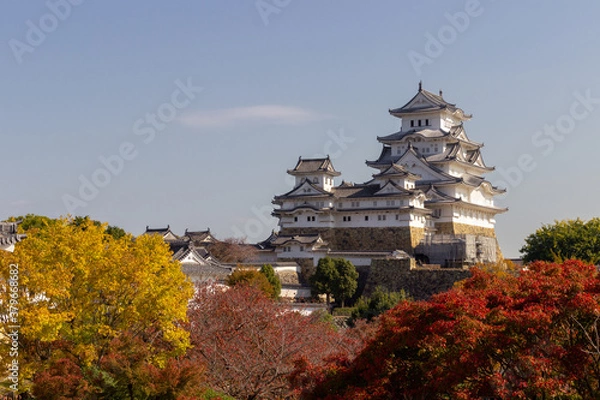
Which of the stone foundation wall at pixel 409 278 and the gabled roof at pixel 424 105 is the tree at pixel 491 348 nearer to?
the stone foundation wall at pixel 409 278

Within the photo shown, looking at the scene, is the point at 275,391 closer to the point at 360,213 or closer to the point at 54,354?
the point at 54,354

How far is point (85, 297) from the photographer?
17828mm

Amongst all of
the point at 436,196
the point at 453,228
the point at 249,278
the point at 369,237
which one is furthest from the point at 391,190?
the point at 249,278

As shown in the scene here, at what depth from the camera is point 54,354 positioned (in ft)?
56.2

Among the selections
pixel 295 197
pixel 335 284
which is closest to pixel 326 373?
pixel 335 284

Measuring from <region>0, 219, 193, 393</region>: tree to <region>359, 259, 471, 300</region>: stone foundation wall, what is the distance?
25.6 meters

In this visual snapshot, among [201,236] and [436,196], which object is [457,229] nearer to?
[436,196]

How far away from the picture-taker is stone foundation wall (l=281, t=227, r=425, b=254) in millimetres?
48219

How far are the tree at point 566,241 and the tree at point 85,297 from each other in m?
29.4

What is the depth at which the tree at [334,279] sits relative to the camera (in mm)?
44219

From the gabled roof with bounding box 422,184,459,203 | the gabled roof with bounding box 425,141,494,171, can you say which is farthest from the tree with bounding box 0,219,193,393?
the gabled roof with bounding box 425,141,494,171

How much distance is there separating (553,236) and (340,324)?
1477cm

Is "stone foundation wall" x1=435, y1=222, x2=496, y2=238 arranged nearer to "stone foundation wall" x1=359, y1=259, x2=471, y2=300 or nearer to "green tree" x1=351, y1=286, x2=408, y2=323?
"stone foundation wall" x1=359, y1=259, x2=471, y2=300

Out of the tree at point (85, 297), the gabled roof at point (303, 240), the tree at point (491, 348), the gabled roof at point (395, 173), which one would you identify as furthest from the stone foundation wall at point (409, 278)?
the tree at point (491, 348)
